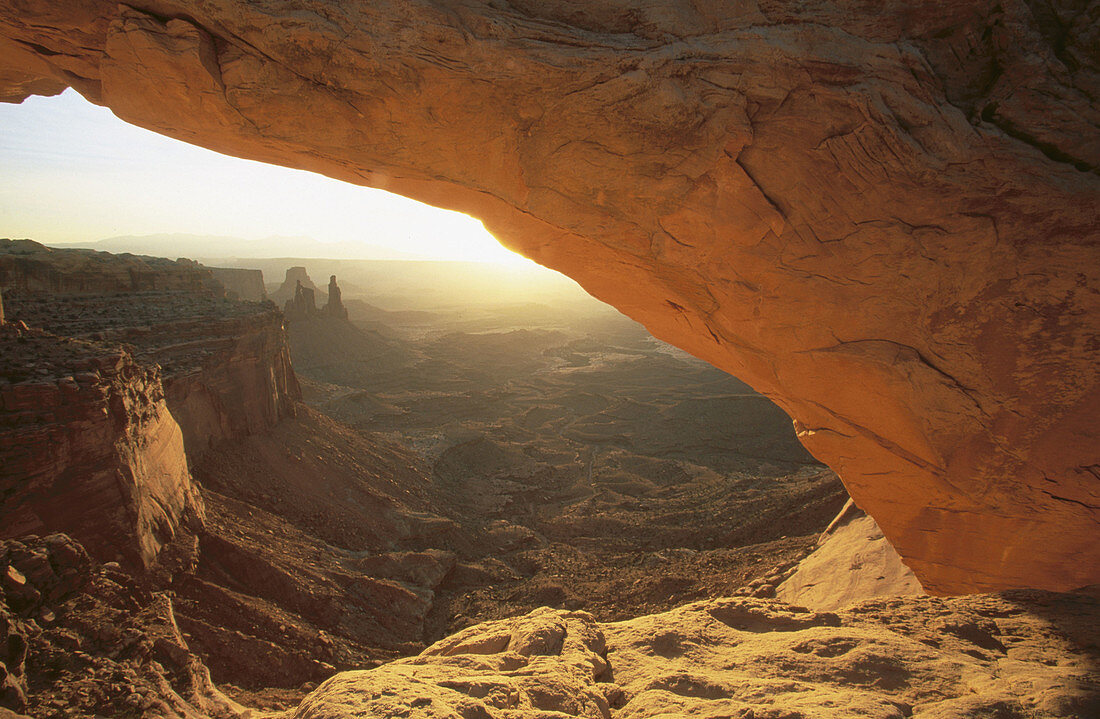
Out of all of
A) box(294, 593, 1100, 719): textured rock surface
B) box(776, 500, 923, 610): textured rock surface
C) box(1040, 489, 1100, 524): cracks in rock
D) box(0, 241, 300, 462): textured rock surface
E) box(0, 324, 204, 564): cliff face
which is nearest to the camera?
box(294, 593, 1100, 719): textured rock surface

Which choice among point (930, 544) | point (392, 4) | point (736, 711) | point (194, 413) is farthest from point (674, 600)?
point (194, 413)

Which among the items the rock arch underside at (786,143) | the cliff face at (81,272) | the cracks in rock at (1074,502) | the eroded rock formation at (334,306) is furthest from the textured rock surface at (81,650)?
the eroded rock formation at (334,306)

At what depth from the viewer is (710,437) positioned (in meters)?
27.8

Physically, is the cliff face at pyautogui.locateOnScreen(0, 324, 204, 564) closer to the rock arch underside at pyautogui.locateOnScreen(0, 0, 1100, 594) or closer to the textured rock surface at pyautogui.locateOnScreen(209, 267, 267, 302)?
the rock arch underside at pyautogui.locateOnScreen(0, 0, 1100, 594)

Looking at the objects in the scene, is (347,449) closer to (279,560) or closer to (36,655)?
(279,560)

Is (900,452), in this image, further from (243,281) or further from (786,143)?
(243,281)

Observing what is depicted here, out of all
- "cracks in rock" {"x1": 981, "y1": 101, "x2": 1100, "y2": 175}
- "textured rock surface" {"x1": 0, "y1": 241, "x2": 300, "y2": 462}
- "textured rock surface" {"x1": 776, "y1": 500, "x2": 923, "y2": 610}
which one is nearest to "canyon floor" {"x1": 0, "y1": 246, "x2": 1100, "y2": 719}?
"textured rock surface" {"x1": 0, "y1": 241, "x2": 300, "y2": 462}

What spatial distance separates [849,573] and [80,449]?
11.1 metres

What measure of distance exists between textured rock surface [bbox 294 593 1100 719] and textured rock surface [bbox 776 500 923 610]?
2728 mm

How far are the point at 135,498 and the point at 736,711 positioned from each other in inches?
339

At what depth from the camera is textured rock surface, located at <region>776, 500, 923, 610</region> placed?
7.74 meters

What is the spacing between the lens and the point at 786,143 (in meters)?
4.80

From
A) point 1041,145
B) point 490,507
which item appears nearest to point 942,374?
point 1041,145

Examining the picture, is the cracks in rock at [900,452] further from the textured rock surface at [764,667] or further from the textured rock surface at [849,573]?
the textured rock surface at [849,573]
